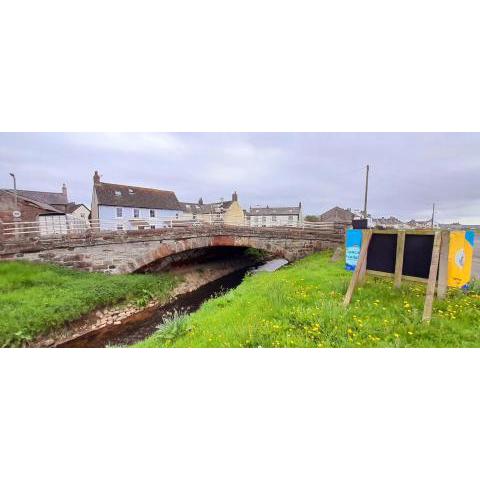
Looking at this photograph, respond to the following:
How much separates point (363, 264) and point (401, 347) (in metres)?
2.50

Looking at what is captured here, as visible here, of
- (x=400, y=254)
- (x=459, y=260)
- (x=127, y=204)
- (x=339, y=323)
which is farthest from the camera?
(x=127, y=204)

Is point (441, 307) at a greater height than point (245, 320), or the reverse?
point (441, 307)

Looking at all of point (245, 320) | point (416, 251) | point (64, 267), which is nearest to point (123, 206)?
point (64, 267)

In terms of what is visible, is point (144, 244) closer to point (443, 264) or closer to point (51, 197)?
point (443, 264)

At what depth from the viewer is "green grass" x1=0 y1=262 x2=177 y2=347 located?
7883mm

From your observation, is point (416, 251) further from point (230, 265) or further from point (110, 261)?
point (230, 265)

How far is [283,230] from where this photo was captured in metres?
15.6

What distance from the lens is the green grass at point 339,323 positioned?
3.88 m

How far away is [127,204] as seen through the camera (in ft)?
103

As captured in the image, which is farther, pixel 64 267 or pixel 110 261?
pixel 110 261

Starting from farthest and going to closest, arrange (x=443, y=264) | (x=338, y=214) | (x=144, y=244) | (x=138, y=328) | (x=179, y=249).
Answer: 1. (x=338, y=214)
2. (x=179, y=249)
3. (x=144, y=244)
4. (x=138, y=328)
5. (x=443, y=264)

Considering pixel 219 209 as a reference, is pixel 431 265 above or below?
below

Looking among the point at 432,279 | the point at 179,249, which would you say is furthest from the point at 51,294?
the point at 432,279

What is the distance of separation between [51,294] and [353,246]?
1300cm
